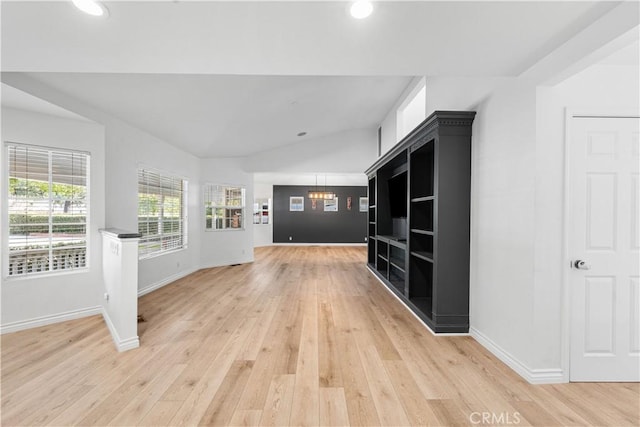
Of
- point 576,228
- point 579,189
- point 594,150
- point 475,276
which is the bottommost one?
point 475,276

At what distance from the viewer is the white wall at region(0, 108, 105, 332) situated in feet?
9.53

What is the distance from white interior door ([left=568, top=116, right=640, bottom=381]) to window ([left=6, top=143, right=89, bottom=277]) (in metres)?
5.01

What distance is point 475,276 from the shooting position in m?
2.78

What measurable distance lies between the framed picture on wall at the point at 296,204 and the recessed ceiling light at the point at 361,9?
9667mm

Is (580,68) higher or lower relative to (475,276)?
higher

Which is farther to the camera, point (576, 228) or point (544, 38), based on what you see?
point (576, 228)

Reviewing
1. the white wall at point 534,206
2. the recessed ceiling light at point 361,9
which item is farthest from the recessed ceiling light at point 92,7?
the white wall at point 534,206

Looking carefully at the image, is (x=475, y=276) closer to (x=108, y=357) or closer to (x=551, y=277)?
(x=551, y=277)

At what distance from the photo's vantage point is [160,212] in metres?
4.89

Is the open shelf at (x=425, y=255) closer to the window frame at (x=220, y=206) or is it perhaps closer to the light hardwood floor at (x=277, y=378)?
the light hardwood floor at (x=277, y=378)

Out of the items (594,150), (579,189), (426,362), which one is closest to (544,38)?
(594,150)

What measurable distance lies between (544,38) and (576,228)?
138 cm

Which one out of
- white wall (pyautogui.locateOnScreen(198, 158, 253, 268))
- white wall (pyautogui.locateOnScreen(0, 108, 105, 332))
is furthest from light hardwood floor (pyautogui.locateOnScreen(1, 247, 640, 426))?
white wall (pyautogui.locateOnScreen(198, 158, 253, 268))

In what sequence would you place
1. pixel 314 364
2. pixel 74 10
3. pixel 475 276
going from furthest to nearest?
pixel 475 276
pixel 314 364
pixel 74 10
